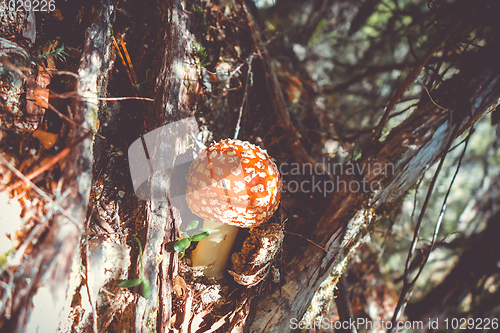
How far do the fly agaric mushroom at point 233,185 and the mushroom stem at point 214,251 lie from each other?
6.6 inches

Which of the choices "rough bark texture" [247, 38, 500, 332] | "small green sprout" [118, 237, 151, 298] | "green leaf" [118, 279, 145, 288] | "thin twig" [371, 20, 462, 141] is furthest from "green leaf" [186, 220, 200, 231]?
"thin twig" [371, 20, 462, 141]

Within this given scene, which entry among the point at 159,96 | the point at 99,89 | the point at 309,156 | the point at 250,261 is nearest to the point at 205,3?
the point at 159,96

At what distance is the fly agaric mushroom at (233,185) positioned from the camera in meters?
1.72

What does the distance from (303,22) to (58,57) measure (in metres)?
3.58

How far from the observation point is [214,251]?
2.05m

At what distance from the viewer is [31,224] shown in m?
1.34

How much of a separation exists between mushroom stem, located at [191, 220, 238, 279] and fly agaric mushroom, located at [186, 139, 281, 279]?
168 millimetres

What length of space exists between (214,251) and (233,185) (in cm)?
72

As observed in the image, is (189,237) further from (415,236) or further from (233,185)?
(415,236)

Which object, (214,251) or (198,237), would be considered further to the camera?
(214,251)

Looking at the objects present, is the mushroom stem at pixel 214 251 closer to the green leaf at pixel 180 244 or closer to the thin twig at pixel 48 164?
the green leaf at pixel 180 244

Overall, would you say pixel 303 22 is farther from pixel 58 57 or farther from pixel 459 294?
pixel 459 294

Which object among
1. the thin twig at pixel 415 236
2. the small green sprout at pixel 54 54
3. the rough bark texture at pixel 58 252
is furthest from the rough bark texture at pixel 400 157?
the small green sprout at pixel 54 54

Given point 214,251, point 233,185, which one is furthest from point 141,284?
point 233,185
